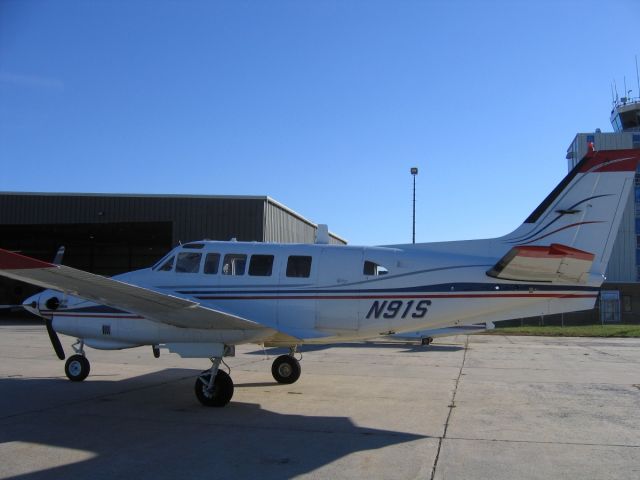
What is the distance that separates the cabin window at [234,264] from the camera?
11.4 metres

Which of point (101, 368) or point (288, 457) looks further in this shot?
point (101, 368)

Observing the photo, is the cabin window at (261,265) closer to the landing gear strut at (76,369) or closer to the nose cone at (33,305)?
the landing gear strut at (76,369)

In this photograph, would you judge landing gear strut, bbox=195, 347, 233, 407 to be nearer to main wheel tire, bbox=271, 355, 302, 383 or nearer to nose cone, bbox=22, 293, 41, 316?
main wheel tire, bbox=271, 355, 302, 383

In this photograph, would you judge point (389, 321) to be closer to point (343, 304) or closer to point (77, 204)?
point (343, 304)

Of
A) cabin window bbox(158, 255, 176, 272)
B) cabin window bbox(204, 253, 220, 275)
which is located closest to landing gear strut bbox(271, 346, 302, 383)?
cabin window bbox(204, 253, 220, 275)

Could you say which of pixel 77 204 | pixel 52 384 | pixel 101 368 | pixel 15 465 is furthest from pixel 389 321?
pixel 77 204

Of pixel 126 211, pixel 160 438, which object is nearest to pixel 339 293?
pixel 160 438

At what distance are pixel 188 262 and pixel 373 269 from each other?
157 inches

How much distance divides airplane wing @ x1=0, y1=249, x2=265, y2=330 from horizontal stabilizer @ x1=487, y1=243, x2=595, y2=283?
4.67 metres

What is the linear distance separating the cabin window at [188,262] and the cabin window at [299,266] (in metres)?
2.03

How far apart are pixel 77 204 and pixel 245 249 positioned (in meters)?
26.5

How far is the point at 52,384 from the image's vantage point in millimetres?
12539

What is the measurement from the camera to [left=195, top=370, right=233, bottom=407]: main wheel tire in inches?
399

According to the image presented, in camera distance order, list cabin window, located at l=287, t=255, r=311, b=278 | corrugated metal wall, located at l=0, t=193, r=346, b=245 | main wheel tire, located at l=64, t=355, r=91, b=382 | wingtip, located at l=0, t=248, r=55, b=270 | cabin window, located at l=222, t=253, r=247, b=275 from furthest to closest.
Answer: corrugated metal wall, located at l=0, t=193, r=346, b=245
main wheel tire, located at l=64, t=355, r=91, b=382
cabin window, located at l=222, t=253, r=247, b=275
cabin window, located at l=287, t=255, r=311, b=278
wingtip, located at l=0, t=248, r=55, b=270
